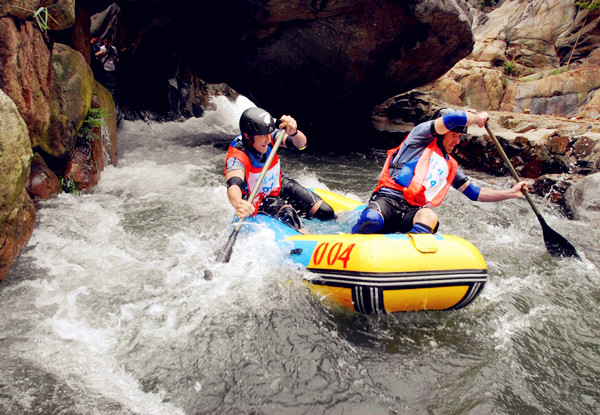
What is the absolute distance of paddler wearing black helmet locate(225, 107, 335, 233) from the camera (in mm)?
3545

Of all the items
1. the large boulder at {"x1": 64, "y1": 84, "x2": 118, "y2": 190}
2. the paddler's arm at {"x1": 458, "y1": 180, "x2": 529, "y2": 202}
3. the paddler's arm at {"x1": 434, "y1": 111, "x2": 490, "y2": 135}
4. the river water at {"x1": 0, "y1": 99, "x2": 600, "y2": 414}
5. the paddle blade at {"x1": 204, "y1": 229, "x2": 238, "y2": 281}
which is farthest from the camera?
the large boulder at {"x1": 64, "y1": 84, "x2": 118, "y2": 190}

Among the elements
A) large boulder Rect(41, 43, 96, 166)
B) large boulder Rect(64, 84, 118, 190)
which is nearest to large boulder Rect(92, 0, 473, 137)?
large boulder Rect(64, 84, 118, 190)

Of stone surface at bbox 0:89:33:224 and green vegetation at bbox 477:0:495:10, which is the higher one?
green vegetation at bbox 477:0:495:10

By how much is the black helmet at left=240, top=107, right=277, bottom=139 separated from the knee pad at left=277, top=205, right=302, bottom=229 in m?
0.80

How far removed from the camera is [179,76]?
12.2m

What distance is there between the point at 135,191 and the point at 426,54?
5992mm

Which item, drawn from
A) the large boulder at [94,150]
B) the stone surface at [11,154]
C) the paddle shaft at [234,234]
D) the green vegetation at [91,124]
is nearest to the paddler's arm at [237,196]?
the paddle shaft at [234,234]

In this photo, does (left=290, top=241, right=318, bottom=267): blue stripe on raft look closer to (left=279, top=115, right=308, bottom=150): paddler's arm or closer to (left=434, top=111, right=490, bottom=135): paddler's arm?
(left=279, top=115, right=308, bottom=150): paddler's arm

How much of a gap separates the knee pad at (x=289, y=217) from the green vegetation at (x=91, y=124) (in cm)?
329

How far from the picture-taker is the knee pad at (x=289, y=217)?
153 inches

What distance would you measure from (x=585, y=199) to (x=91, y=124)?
23.7 ft

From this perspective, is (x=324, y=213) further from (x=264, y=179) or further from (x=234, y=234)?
(x=234, y=234)

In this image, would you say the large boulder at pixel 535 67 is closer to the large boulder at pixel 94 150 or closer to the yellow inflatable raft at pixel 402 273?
the large boulder at pixel 94 150

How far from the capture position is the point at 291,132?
4.00 m
